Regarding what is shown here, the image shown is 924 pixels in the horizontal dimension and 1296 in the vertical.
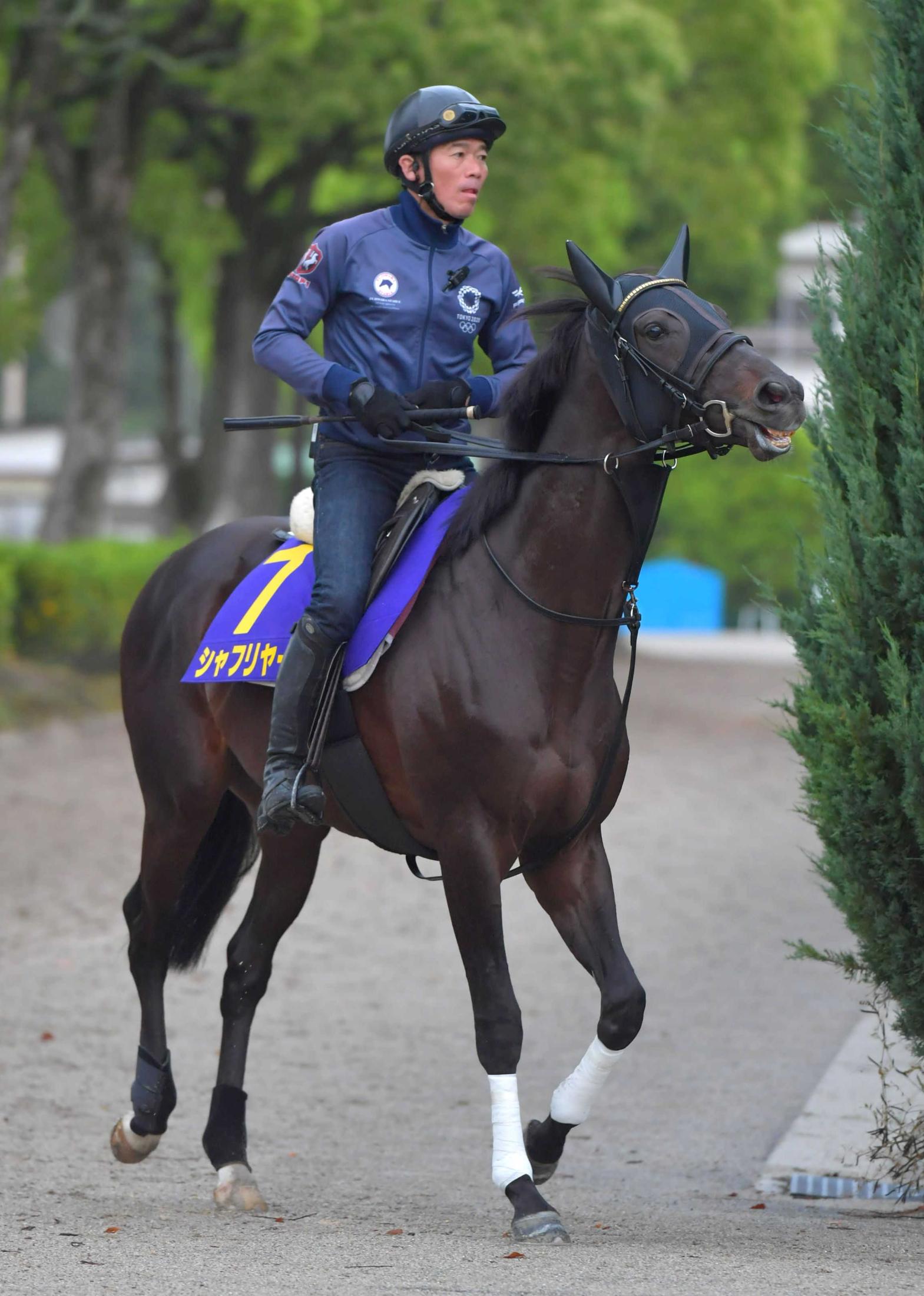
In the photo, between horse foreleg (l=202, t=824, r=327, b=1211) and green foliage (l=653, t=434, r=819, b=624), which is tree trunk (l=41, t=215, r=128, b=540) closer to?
green foliage (l=653, t=434, r=819, b=624)

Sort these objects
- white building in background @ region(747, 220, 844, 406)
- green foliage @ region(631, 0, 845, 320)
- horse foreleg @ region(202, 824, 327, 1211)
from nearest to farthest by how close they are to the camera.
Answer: horse foreleg @ region(202, 824, 327, 1211) → green foliage @ region(631, 0, 845, 320) → white building in background @ region(747, 220, 844, 406)

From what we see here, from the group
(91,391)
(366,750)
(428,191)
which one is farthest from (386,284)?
(91,391)

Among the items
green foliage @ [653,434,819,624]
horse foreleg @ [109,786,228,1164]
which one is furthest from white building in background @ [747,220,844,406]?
horse foreleg @ [109,786,228,1164]

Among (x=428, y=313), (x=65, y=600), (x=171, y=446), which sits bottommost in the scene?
(x=428, y=313)

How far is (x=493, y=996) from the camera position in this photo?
197 inches

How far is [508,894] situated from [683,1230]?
709 centimetres

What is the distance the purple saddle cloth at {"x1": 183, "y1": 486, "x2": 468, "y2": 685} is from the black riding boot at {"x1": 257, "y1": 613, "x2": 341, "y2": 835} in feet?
0.33

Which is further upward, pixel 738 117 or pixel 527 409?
pixel 738 117

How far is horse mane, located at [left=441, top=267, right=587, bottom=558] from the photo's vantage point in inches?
200

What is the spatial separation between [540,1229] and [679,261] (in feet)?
8.75

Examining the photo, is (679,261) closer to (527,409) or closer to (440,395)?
(527,409)

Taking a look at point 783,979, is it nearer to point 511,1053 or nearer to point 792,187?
point 511,1053

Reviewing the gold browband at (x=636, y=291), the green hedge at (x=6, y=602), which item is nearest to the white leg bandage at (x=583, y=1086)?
the gold browband at (x=636, y=291)

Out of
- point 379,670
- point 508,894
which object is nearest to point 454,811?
point 379,670
